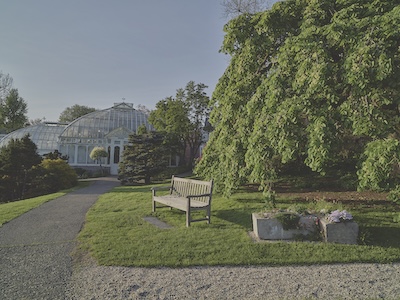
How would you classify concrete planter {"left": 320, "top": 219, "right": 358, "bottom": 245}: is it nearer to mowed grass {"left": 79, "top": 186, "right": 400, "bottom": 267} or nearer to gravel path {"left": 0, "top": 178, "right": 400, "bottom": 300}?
mowed grass {"left": 79, "top": 186, "right": 400, "bottom": 267}

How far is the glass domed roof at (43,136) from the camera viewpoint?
30612 mm

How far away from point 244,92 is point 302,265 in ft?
15.0

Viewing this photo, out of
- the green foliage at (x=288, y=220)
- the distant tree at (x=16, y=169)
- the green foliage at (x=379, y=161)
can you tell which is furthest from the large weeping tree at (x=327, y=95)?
the distant tree at (x=16, y=169)

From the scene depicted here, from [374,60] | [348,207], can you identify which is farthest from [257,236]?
[374,60]

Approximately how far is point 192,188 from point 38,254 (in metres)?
3.86

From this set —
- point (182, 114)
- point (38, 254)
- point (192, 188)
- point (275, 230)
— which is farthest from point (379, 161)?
point (182, 114)

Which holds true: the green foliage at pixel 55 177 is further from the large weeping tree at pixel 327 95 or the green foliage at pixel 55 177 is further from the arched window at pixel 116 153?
the large weeping tree at pixel 327 95

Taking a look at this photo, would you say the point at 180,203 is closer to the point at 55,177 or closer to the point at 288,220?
the point at 288,220

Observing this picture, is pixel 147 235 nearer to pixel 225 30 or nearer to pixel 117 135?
pixel 225 30

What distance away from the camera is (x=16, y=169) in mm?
15664

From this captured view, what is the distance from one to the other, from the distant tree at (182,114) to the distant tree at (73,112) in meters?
39.1

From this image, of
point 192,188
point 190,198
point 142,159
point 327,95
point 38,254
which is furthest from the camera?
point 142,159

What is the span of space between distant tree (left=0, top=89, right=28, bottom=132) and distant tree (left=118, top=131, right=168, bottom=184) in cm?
2109

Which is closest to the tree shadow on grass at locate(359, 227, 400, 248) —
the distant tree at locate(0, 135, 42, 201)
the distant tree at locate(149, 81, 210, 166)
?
the distant tree at locate(0, 135, 42, 201)
